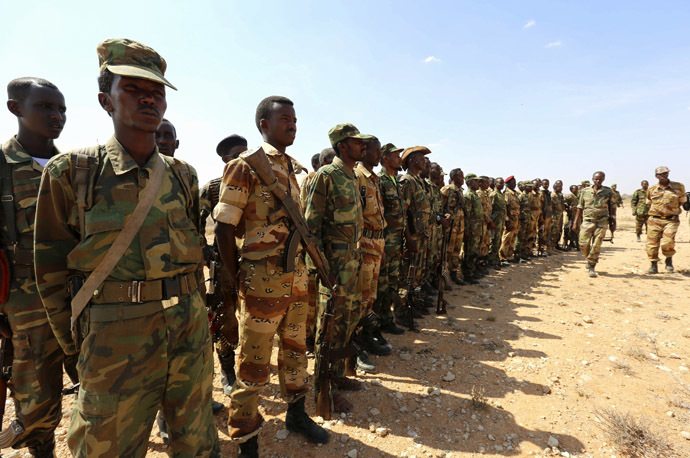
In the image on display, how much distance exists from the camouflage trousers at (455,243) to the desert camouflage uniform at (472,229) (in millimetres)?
522

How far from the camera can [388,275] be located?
505 centimetres

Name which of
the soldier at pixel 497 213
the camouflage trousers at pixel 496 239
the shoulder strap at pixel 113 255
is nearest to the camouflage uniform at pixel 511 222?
the soldier at pixel 497 213

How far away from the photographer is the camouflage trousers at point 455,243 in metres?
8.16

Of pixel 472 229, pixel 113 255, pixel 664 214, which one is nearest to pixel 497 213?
pixel 472 229

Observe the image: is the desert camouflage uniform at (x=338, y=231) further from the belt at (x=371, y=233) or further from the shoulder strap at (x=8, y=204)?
the shoulder strap at (x=8, y=204)

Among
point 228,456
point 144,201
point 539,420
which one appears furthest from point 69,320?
point 539,420

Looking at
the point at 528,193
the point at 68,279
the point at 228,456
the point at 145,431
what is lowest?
the point at 228,456

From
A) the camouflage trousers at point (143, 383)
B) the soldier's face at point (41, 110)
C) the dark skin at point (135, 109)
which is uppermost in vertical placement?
the soldier's face at point (41, 110)

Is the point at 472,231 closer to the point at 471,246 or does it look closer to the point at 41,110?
the point at 471,246

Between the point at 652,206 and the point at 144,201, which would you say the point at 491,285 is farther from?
the point at 144,201

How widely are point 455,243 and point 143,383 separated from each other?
25.4ft

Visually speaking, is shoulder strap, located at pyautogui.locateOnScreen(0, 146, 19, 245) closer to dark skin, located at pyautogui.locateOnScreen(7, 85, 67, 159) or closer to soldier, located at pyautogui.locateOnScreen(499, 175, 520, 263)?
dark skin, located at pyautogui.locateOnScreen(7, 85, 67, 159)

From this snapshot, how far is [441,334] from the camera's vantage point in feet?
17.1

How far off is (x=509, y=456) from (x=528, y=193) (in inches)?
426
